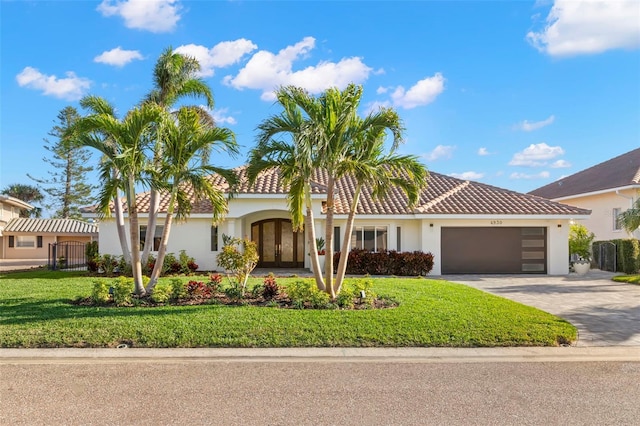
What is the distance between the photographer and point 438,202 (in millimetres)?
22016

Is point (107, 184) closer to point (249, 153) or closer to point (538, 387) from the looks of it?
point (249, 153)

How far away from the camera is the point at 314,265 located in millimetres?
11336

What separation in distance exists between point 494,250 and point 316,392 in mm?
17385

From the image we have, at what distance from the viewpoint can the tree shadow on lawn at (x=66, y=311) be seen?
976cm

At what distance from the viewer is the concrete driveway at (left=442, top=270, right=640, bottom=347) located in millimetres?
9594

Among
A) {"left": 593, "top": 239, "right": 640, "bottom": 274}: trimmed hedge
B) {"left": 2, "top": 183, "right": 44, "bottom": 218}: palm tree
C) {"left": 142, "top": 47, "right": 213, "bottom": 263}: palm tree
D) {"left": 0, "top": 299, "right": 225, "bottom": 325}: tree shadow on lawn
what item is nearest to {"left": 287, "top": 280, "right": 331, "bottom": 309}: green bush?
{"left": 0, "top": 299, "right": 225, "bottom": 325}: tree shadow on lawn

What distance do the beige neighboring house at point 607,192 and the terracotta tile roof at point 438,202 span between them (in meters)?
5.58

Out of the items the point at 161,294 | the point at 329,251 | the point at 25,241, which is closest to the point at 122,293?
the point at 161,294

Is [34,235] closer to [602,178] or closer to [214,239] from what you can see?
[214,239]

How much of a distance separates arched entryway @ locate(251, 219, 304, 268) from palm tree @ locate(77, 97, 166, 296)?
11.8 metres

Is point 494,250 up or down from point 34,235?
down

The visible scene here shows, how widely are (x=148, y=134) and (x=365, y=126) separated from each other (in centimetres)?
508

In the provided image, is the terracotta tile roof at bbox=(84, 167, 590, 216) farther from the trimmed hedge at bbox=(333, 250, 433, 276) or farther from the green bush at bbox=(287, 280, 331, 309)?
the green bush at bbox=(287, 280, 331, 309)

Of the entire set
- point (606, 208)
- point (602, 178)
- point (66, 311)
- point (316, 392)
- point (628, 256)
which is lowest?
point (316, 392)
